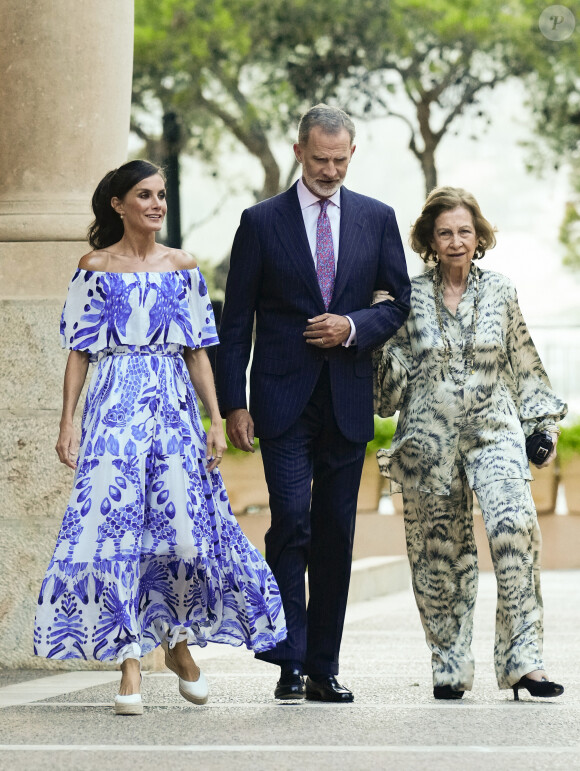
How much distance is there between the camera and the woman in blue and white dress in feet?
20.5

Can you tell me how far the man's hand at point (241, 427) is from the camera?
6688 mm

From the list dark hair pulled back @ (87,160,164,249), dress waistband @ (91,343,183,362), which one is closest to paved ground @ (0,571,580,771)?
dress waistband @ (91,343,183,362)

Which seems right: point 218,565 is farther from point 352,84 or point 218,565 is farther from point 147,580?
point 352,84

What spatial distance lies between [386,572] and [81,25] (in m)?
6.69

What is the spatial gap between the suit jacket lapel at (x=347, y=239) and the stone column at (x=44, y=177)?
162 cm

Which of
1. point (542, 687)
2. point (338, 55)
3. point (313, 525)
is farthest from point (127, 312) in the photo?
point (338, 55)

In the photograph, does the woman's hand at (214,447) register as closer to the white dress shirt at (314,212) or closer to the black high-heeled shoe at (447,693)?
the white dress shirt at (314,212)

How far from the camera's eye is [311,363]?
22.0 feet

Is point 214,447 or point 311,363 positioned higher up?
point 311,363

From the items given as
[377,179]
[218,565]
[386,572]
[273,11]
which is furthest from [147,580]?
[377,179]

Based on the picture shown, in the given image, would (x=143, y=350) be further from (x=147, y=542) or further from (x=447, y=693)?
(x=447, y=693)

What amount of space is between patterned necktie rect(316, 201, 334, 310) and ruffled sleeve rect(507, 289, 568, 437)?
2.45 feet

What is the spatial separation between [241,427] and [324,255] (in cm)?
74

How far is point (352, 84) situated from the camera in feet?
96.2
